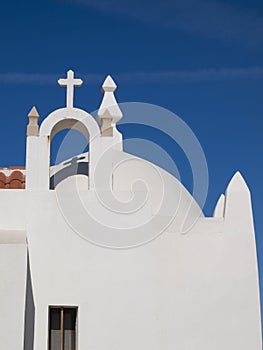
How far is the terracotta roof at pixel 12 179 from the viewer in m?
16.0

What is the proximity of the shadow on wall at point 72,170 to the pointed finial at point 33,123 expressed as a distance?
127 cm

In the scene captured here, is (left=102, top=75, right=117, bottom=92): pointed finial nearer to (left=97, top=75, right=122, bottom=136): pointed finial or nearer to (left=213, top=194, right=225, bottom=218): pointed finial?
(left=97, top=75, right=122, bottom=136): pointed finial

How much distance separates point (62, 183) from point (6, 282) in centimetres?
257

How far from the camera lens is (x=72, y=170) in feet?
52.9

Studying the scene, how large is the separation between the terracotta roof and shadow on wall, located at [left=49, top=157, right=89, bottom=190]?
66 cm

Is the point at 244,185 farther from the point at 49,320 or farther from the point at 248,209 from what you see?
the point at 49,320

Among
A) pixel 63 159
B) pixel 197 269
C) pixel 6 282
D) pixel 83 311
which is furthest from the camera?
pixel 63 159

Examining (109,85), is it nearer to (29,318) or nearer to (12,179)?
(12,179)

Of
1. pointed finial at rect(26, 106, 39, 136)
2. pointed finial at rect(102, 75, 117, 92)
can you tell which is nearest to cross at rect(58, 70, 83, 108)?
pointed finial at rect(26, 106, 39, 136)

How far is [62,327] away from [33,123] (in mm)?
4036

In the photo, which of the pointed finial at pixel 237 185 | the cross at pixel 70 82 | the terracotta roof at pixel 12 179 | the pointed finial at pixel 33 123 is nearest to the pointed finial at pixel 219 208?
the pointed finial at pixel 237 185

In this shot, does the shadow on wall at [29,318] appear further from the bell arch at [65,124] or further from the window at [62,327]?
the bell arch at [65,124]

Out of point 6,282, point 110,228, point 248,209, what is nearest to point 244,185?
point 248,209

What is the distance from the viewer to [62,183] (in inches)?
578
